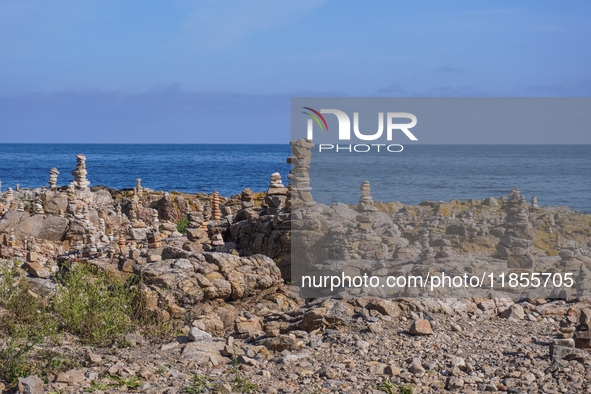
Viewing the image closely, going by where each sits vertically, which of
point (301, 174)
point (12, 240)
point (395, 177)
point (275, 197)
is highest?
point (301, 174)

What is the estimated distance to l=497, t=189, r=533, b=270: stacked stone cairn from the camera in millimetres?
14625

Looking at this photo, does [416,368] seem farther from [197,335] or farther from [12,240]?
[12,240]

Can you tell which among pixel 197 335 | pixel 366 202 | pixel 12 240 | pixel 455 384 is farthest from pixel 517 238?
pixel 12 240

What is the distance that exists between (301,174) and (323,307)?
819 centimetres

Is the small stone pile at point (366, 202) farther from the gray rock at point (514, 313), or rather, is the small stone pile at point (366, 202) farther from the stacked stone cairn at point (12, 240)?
the stacked stone cairn at point (12, 240)

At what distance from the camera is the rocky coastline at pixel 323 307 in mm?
7441

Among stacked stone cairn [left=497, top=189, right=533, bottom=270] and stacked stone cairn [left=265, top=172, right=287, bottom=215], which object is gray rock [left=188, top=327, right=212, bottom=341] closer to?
stacked stone cairn [left=497, top=189, right=533, bottom=270]

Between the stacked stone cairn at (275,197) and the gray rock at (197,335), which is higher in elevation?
the stacked stone cairn at (275,197)

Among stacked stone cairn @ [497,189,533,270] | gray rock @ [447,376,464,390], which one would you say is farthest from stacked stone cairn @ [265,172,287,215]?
gray rock @ [447,376,464,390]

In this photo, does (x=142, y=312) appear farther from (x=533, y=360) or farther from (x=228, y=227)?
(x=228, y=227)

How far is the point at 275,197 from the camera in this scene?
19.2 meters

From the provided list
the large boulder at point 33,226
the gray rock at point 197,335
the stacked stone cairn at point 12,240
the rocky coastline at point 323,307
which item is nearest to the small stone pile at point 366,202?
the rocky coastline at point 323,307

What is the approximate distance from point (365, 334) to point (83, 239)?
15901 mm

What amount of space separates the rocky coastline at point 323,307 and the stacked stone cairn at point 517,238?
4 cm
